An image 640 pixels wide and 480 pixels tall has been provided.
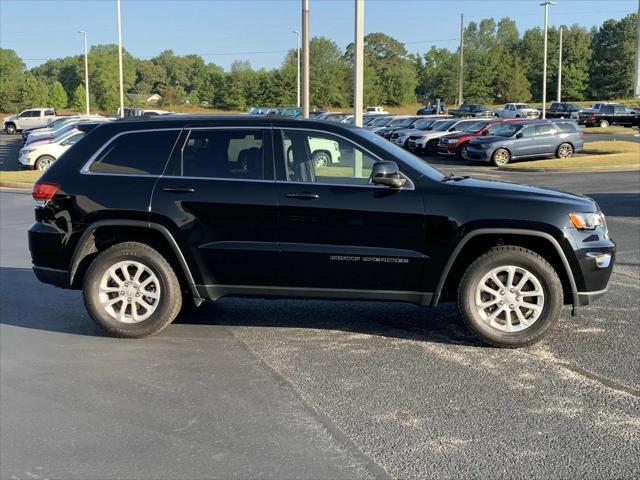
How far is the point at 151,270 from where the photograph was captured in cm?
593

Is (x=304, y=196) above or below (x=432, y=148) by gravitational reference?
below

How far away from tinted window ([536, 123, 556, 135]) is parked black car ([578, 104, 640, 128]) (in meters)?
32.3

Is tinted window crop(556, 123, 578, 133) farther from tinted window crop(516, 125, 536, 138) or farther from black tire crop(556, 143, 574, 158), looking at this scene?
tinted window crop(516, 125, 536, 138)

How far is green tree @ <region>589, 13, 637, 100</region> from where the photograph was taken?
104 metres

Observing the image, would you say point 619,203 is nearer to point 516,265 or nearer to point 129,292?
point 516,265

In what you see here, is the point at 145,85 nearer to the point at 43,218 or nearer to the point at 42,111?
the point at 42,111

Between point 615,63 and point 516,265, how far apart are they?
111 m

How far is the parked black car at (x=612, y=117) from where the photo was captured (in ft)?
184

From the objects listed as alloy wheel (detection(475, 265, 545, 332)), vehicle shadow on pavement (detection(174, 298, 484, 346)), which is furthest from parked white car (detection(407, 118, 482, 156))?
alloy wheel (detection(475, 265, 545, 332))

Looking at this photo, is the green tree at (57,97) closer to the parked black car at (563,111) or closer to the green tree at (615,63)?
the parked black car at (563,111)

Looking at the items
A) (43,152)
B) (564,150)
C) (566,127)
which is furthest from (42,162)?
(566,127)

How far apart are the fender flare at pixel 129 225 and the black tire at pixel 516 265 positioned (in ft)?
7.38

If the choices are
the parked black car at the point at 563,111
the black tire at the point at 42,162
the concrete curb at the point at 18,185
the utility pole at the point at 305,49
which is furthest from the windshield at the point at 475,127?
the parked black car at the point at 563,111

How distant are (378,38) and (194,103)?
160ft
